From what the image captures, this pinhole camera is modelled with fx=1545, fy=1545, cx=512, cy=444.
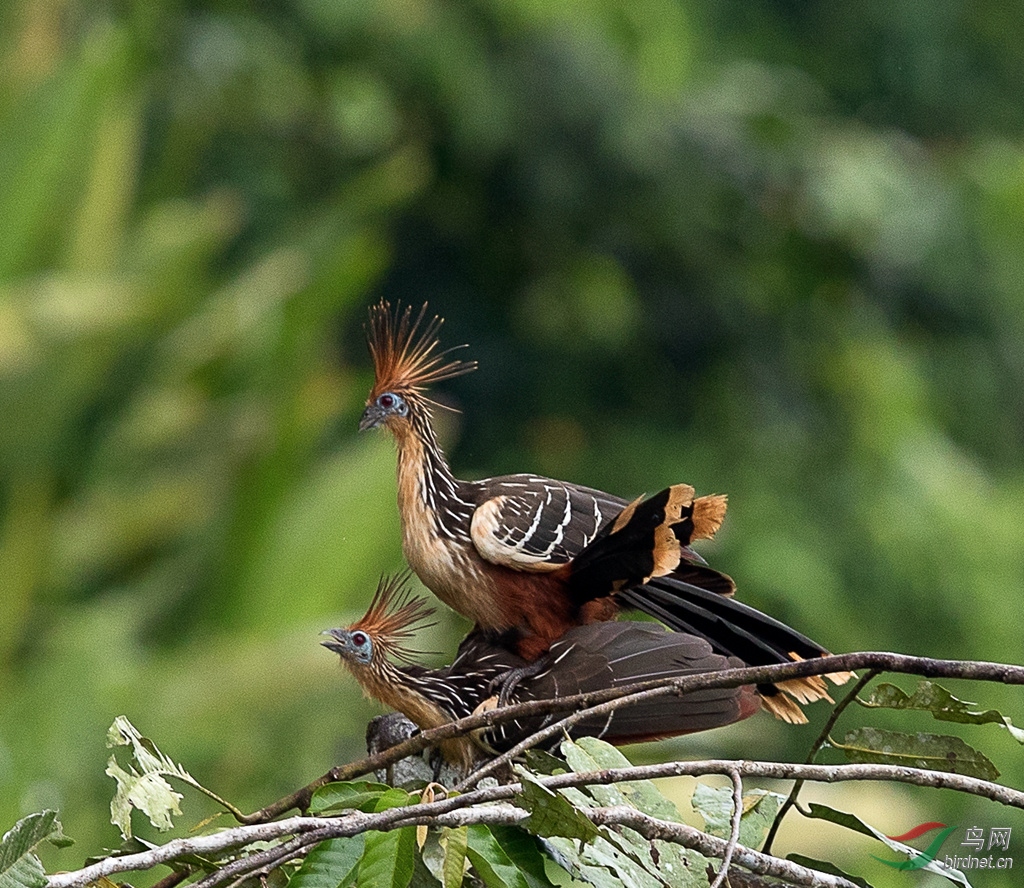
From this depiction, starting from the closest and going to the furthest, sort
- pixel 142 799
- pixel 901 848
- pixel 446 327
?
pixel 901 848, pixel 142 799, pixel 446 327

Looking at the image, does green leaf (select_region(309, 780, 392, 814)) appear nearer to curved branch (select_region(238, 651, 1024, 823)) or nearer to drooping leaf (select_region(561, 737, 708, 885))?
curved branch (select_region(238, 651, 1024, 823))

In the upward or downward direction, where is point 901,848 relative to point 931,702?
downward

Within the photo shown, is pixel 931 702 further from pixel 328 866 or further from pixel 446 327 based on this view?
pixel 446 327

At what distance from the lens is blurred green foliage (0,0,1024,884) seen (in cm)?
643

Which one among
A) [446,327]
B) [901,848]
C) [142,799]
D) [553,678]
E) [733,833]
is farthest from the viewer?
[446,327]

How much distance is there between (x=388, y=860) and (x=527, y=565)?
1.44 ft

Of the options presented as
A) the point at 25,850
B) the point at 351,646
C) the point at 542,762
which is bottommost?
the point at 25,850

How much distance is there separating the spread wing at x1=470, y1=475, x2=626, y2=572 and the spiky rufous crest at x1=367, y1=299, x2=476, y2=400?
0.49 feet

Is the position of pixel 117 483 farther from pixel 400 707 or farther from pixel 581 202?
pixel 400 707

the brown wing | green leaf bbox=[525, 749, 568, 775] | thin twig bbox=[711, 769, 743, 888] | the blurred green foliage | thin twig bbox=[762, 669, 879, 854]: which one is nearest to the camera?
thin twig bbox=[711, 769, 743, 888]

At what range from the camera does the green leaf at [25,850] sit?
4.82 ft

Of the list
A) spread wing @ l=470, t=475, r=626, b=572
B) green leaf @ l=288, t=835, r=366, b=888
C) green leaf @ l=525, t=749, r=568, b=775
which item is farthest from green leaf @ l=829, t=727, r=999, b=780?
green leaf @ l=288, t=835, r=366, b=888

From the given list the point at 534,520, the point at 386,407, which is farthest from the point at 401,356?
the point at 534,520

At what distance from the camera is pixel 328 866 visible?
151 centimetres
